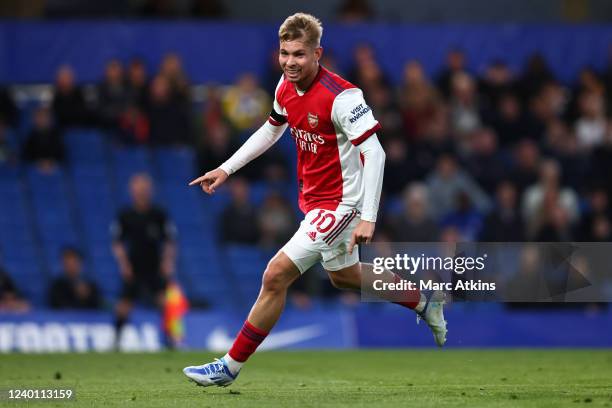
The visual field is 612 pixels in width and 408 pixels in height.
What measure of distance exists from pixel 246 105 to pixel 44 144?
9.56ft

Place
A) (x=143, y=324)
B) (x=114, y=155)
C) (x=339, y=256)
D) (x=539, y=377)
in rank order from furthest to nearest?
1. (x=114, y=155)
2. (x=143, y=324)
3. (x=539, y=377)
4. (x=339, y=256)

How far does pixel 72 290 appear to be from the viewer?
15188 mm

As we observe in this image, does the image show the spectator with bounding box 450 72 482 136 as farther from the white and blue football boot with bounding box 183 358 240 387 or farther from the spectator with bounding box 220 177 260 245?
the white and blue football boot with bounding box 183 358 240 387

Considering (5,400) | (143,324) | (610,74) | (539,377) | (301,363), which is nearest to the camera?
(5,400)

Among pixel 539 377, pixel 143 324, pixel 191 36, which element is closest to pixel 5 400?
pixel 539 377

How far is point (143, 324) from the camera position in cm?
1455

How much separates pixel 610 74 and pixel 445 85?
2.76 meters

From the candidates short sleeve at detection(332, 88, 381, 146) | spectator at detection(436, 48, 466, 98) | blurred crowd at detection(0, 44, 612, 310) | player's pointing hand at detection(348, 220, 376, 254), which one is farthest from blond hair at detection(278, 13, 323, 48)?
spectator at detection(436, 48, 466, 98)

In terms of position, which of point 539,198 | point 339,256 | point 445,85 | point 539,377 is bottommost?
point 539,377

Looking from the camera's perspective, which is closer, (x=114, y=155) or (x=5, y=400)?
(x=5, y=400)

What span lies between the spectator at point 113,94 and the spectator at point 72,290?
2.99m

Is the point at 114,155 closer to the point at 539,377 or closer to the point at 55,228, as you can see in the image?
the point at 55,228

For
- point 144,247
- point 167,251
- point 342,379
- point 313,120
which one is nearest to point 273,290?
point 313,120

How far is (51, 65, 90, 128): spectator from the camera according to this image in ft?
57.0
